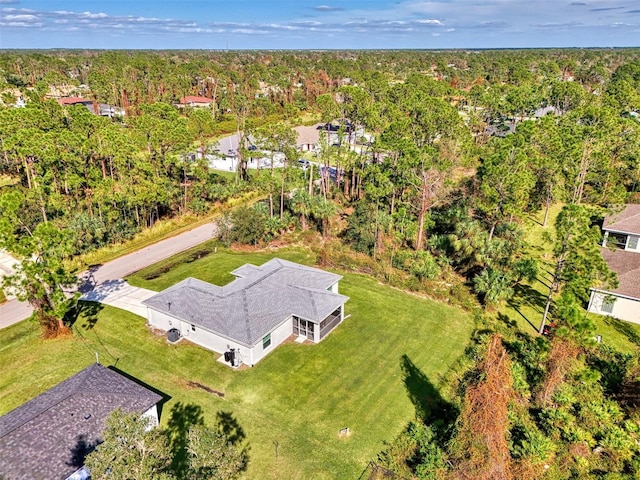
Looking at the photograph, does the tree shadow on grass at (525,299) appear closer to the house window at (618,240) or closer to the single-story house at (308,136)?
the house window at (618,240)

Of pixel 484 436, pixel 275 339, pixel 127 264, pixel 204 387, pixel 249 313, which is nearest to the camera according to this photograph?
pixel 484 436

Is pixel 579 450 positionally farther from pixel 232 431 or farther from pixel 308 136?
pixel 308 136

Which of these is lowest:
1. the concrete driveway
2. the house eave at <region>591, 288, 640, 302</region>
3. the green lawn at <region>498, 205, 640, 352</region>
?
the concrete driveway

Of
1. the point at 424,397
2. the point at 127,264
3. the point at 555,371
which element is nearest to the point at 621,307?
the point at 555,371

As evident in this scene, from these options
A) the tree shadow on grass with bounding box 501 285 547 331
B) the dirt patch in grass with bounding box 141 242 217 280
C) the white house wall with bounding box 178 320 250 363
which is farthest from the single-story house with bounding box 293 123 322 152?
the white house wall with bounding box 178 320 250 363

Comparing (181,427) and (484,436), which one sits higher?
(484,436)

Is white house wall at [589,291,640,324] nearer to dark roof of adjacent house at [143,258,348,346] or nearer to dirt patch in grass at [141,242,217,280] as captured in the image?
dark roof of adjacent house at [143,258,348,346]

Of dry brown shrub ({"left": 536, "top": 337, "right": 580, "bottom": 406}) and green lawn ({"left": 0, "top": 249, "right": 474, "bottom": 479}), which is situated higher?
dry brown shrub ({"left": 536, "top": 337, "right": 580, "bottom": 406})
